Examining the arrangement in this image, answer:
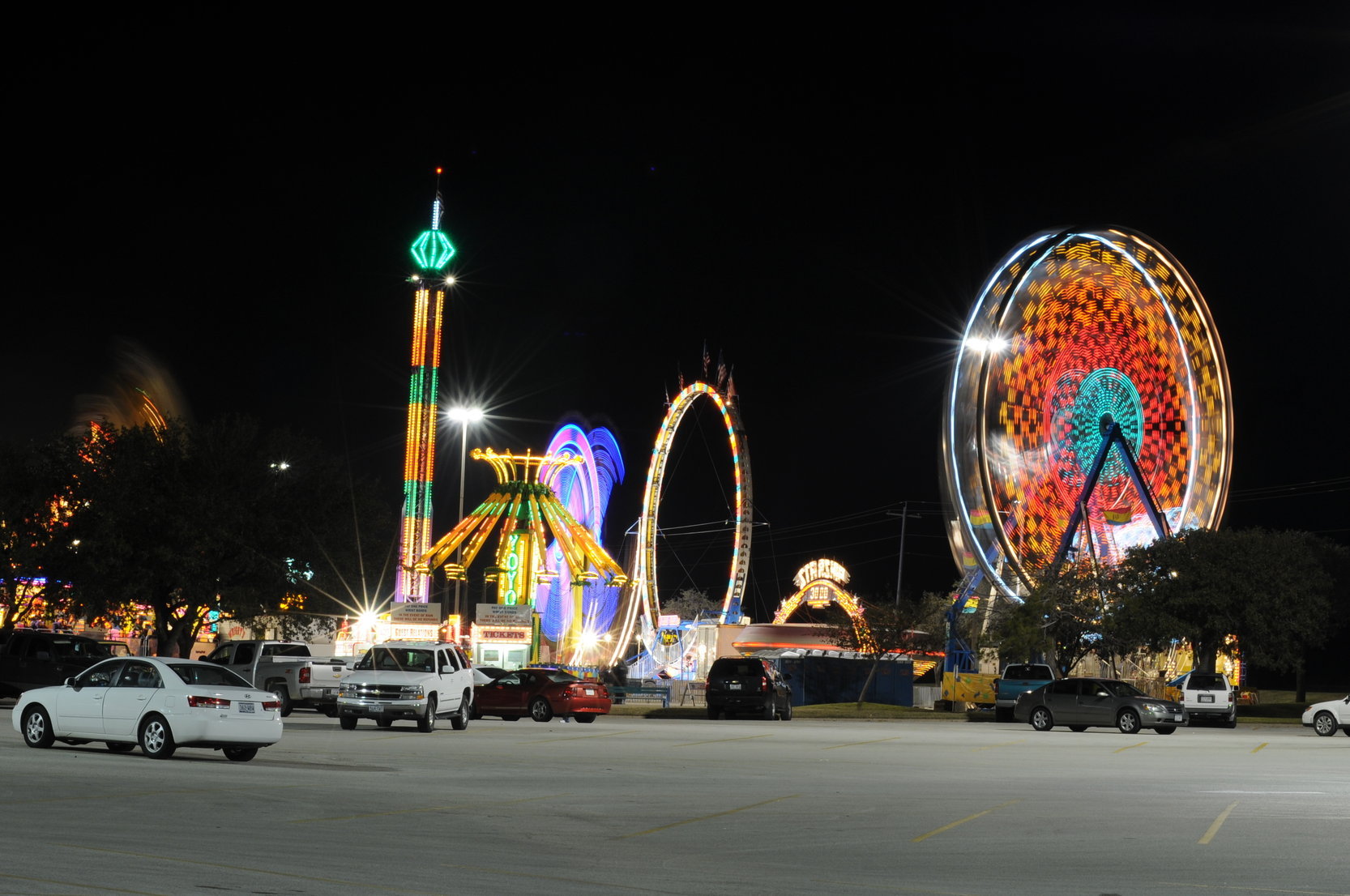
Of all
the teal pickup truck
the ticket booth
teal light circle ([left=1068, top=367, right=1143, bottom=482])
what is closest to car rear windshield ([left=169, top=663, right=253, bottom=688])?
the teal pickup truck

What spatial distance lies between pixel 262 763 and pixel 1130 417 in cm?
4545

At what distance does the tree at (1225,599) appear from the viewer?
58.8m

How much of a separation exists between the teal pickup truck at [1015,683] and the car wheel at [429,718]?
69.9 ft

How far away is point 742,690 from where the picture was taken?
4012 centimetres

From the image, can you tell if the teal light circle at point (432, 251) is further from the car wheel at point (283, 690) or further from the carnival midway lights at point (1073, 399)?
the car wheel at point (283, 690)

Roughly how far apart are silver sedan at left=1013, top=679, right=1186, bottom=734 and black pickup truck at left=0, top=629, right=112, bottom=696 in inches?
933

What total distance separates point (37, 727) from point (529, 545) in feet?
202

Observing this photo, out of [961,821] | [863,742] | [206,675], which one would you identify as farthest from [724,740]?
[961,821]

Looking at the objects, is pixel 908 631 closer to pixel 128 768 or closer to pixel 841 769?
pixel 841 769

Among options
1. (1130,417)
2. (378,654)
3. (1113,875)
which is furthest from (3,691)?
(1130,417)

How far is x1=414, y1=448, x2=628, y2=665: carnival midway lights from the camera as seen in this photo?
255 ft

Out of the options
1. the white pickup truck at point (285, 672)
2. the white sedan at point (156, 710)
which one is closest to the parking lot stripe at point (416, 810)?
the white sedan at point (156, 710)

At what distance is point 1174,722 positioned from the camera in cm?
3603

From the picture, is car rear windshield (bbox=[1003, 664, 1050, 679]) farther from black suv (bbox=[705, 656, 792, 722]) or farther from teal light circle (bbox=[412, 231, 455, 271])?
teal light circle (bbox=[412, 231, 455, 271])
